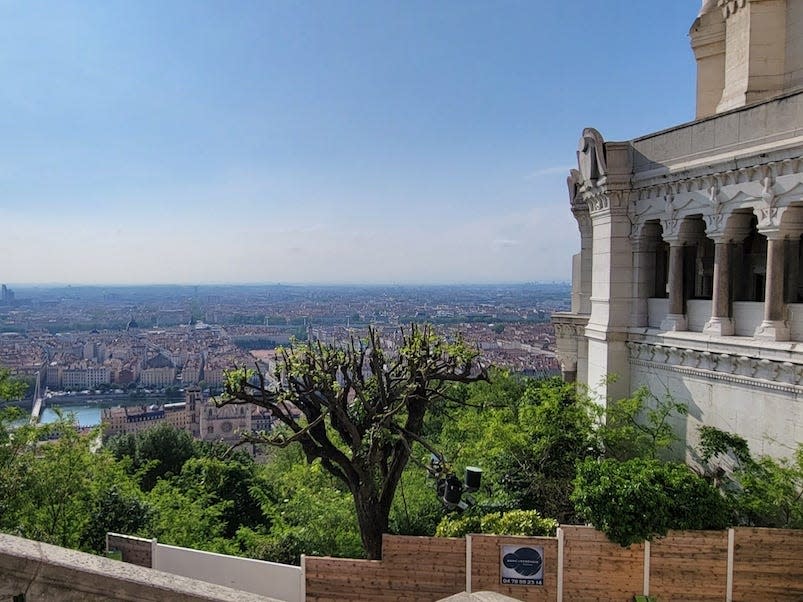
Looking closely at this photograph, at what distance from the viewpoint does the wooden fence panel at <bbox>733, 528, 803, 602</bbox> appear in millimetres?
8156

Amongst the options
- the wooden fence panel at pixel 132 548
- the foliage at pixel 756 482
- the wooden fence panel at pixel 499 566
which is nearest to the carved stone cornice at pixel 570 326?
the foliage at pixel 756 482

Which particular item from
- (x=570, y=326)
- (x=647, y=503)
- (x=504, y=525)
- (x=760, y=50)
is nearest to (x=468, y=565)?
(x=504, y=525)

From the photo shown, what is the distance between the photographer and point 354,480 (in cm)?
1058

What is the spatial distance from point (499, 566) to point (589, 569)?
Answer: 139 cm

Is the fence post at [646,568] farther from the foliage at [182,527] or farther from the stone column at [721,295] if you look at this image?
the foliage at [182,527]

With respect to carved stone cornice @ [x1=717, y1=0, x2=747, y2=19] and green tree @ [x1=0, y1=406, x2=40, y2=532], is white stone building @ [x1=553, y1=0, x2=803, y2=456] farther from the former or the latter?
green tree @ [x1=0, y1=406, x2=40, y2=532]

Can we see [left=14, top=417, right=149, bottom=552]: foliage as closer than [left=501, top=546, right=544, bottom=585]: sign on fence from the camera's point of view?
No

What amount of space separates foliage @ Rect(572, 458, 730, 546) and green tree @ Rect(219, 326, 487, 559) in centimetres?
315

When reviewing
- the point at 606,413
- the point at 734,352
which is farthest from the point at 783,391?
the point at 606,413

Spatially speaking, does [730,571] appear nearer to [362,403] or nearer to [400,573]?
[400,573]

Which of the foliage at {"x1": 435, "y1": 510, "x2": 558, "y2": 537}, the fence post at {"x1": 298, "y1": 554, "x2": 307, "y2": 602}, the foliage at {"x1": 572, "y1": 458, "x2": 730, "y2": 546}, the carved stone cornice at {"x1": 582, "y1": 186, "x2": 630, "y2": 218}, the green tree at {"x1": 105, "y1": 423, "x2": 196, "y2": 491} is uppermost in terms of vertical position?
the carved stone cornice at {"x1": 582, "y1": 186, "x2": 630, "y2": 218}

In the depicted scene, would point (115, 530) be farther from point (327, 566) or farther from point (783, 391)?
point (783, 391)

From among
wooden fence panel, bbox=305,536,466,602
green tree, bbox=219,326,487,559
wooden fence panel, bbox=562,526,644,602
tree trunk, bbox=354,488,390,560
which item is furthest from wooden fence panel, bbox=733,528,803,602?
tree trunk, bbox=354,488,390,560

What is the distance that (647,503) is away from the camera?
8234 mm
